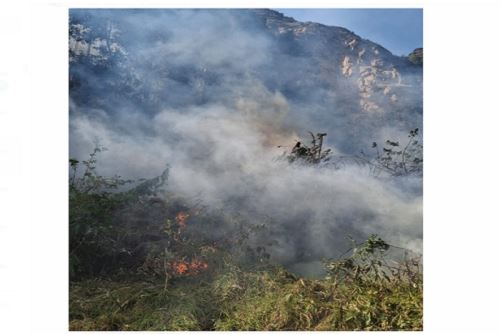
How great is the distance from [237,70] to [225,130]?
0.38 m

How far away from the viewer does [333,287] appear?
120 inches

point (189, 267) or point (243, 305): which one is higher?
point (189, 267)

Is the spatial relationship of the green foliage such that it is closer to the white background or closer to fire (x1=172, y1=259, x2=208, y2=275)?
the white background

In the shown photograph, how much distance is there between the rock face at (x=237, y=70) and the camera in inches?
121

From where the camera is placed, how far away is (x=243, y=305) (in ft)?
9.97

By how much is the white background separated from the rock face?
102 millimetres

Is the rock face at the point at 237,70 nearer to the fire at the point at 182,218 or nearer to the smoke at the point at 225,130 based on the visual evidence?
the smoke at the point at 225,130

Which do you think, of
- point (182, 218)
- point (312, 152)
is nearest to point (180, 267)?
point (182, 218)

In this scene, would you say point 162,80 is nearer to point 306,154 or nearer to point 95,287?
point 306,154

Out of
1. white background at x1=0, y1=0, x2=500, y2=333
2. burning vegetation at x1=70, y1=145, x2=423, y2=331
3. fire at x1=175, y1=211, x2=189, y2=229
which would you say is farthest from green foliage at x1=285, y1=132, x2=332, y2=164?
fire at x1=175, y1=211, x2=189, y2=229
